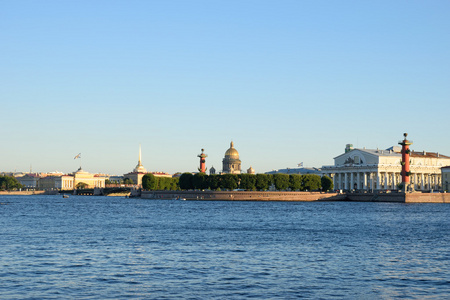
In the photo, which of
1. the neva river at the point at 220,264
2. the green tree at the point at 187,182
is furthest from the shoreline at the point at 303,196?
the neva river at the point at 220,264

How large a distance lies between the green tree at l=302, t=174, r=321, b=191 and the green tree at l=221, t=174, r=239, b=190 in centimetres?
1208

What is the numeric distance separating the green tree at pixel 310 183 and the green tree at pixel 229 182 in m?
12.1

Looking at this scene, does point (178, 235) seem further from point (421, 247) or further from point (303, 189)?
point (303, 189)

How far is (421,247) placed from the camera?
32.4m

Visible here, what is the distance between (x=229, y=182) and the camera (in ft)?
380

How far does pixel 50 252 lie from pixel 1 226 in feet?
55.8

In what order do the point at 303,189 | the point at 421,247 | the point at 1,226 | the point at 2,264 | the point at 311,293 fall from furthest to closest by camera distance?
the point at 303,189 → the point at 1,226 → the point at 421,247 → the point at 2,264 → the point at 311,293

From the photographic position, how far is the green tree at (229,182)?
115688 millimetres

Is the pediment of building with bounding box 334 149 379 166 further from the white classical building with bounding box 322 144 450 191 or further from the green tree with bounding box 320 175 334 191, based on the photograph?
the green tree with bounding box 320 175 334 191

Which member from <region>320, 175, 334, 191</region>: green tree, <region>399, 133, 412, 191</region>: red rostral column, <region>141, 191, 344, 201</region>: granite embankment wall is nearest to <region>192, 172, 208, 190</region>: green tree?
<region>141, 191, 344, 201</region>: granite embankment wall

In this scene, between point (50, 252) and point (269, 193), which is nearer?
point (50, 252)

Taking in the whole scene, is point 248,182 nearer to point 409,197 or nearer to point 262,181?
point 262,181

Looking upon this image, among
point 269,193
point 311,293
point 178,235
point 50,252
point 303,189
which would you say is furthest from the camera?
point 303,189

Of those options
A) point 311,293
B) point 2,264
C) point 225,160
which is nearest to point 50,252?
point 2,264
